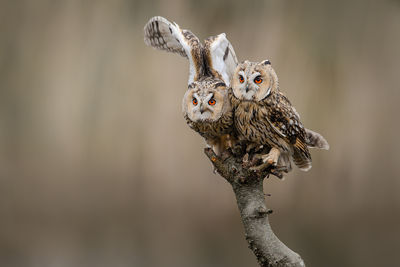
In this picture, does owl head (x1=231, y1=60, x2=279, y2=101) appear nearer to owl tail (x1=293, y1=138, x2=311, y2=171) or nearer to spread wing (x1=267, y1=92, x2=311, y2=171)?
spread wing (x1=267, y1=92, x2=311, y2=171)

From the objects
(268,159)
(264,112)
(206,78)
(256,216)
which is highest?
(206,78)

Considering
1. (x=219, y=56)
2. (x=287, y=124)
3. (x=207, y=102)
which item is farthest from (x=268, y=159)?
(x=219, y=56)

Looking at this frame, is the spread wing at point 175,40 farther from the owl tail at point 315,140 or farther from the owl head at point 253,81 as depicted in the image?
the owl tail at point 315,140

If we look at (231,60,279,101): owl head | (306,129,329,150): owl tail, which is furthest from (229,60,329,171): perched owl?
(306,129,329,150): owl tail

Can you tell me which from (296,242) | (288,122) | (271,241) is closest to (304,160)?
(288,122)

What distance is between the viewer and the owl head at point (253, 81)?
1.05 m

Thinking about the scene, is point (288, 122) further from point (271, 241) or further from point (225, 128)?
point (271, 241)

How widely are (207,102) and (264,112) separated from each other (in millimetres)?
149

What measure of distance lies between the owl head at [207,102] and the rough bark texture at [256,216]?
115mm

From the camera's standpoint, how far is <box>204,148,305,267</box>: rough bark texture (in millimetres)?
1042

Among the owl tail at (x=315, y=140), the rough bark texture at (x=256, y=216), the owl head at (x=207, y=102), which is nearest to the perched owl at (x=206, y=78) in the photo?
the owl head at (x=207, y=102)

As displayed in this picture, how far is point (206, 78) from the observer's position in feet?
3.95

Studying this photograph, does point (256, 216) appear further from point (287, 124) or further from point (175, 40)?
point (175, 40)

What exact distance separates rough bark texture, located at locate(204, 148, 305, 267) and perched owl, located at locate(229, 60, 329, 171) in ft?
0.19
